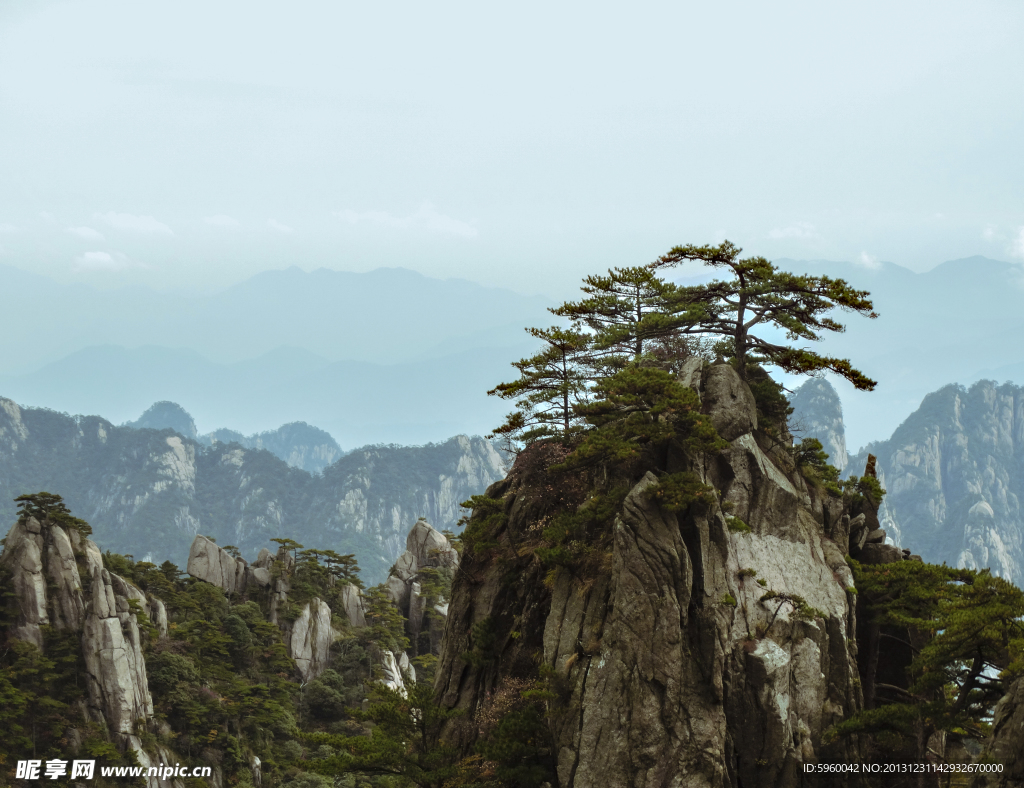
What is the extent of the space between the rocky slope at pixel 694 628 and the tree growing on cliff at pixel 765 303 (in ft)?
7.16

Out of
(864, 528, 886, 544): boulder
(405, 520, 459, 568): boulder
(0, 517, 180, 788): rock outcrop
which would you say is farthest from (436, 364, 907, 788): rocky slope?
(405, 520, 459, 568): boulder

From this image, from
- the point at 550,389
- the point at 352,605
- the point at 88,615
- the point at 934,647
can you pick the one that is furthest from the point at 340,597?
the point at 934,647

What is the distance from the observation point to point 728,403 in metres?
25.4

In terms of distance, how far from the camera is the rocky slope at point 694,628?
19922mm

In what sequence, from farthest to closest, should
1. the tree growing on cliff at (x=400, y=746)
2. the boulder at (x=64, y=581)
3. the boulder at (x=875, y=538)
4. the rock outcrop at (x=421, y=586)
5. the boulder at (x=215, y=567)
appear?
the rock outcrop at (x=421, y=586) < the boulder at (x=215, y=567) < the boulder at (x=64, y=581) < the boulder at (x=875, y=538) < the tree growing on cliff at (x=400, y=746)

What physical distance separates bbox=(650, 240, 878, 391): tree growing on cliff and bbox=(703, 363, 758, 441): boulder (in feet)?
3.71

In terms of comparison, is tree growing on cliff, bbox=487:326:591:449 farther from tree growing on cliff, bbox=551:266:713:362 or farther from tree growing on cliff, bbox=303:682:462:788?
tree growing on cliff, bbox=303:682:462:788

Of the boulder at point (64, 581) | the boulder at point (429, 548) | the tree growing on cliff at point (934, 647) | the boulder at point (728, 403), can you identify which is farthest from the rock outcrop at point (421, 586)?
the tree growing on cliff at point (934, 647)

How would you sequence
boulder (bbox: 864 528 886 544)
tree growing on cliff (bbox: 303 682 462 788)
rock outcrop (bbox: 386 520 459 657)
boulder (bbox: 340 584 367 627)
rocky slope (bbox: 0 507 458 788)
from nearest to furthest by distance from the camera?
1. tree growing on cliff (bbox: 303 682 462 788)
2. boulder (bbox: 864 528 886 544)
3. rocky slope (bbox: 0 507 458 788)
4. rock outcrop (bbox: 386 520 459 657)
5. boulder (bbox: 340 584 367 627)

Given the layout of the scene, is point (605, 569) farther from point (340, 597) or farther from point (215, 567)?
point (340, 597)

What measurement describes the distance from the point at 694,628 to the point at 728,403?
8.01 meters

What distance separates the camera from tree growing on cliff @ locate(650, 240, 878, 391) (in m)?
25.2

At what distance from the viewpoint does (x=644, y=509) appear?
21.6 metres

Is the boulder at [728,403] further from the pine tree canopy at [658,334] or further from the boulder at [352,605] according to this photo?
the boulder at [352,605]
